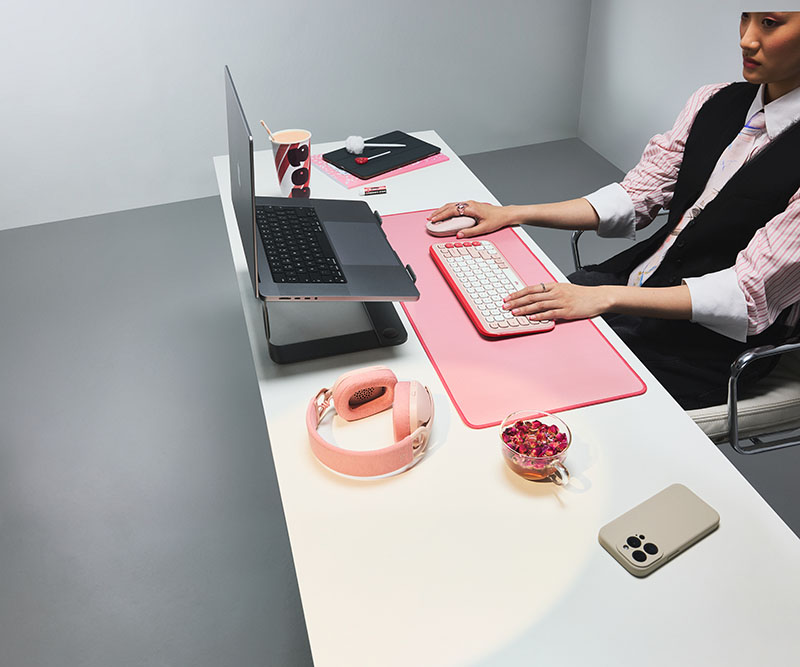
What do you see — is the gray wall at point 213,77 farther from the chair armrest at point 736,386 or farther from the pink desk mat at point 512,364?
the chair armrest at point 736,386

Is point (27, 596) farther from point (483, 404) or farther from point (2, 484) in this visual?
point (483, 404)

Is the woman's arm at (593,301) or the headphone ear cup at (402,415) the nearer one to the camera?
the headphone ear cup at (402,415)

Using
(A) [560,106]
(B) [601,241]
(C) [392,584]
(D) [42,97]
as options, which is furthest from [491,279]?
(A) [560,106]

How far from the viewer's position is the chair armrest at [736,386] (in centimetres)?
133

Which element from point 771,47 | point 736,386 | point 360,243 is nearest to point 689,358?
point 736,386

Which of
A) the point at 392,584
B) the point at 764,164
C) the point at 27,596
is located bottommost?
the point at 27,596

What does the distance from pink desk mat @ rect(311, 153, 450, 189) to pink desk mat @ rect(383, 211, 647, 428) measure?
522 millimetres

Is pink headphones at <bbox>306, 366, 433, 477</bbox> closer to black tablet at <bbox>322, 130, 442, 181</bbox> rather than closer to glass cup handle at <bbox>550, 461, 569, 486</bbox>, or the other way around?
glass cup handle at <bbox>550, 461, 569, 486</bbox>

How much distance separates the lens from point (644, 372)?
4.03 ft

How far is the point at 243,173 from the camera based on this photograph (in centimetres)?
119

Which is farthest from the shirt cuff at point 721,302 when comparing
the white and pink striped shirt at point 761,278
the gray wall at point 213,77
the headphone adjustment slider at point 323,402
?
the gray wall at point 213,77

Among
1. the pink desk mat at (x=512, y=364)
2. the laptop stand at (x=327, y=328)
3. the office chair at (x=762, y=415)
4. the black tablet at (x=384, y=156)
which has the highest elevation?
the black tablet at (x=384, y=156)

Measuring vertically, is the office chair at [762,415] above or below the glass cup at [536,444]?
below

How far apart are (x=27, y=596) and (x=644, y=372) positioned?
158 centimetres
